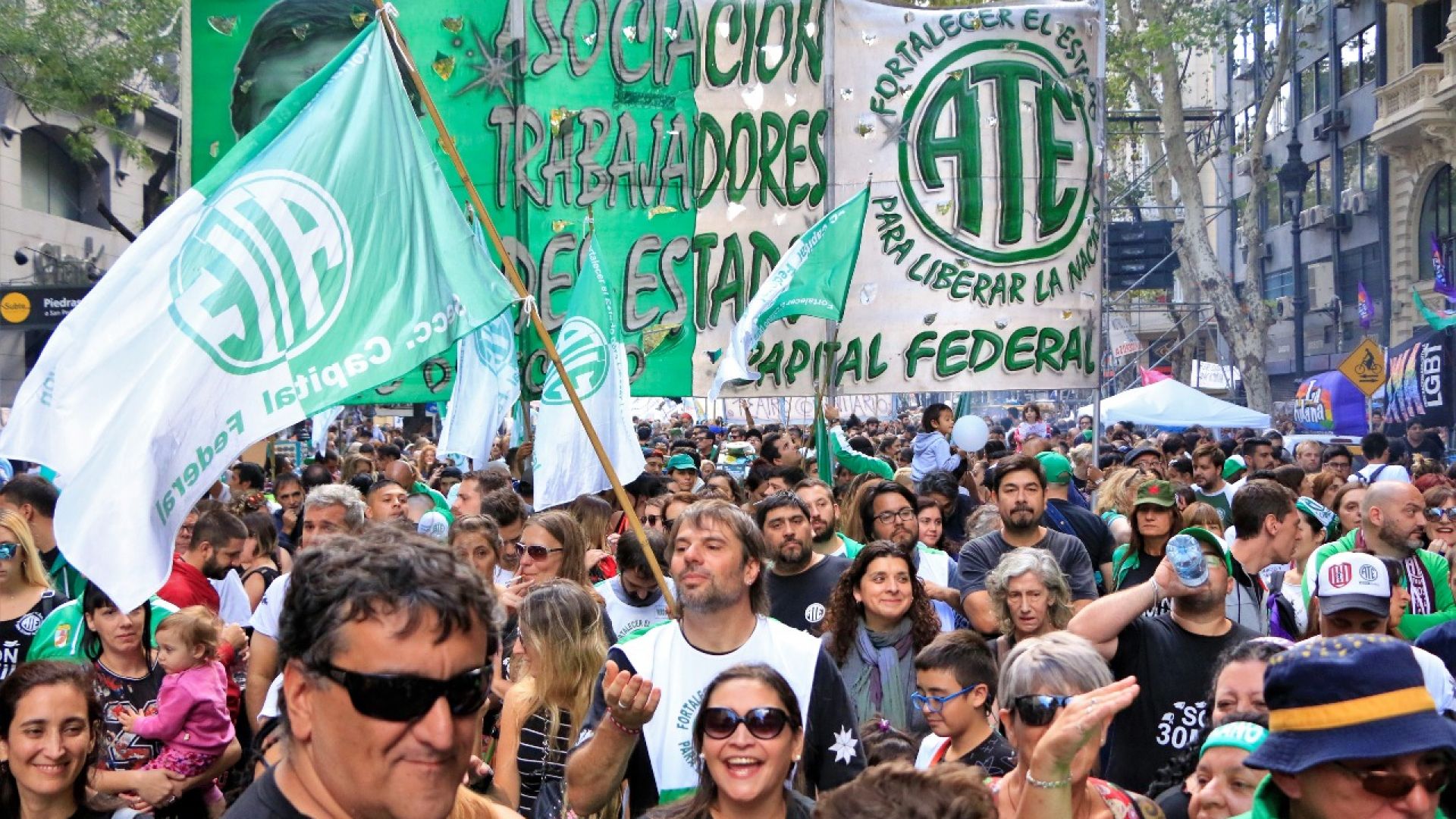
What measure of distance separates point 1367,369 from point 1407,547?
15123mm

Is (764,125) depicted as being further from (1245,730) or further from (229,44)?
(1245,730)

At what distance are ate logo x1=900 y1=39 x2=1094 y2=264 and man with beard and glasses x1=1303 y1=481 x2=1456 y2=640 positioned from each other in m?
6.41

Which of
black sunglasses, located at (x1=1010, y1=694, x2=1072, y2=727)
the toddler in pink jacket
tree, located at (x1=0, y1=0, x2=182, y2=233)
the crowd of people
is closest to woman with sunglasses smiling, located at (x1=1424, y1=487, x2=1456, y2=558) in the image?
the crowd of people

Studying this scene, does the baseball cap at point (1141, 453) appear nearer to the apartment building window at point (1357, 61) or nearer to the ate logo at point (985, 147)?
the ate logo at point (985, 147)

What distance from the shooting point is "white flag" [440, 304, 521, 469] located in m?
10.1

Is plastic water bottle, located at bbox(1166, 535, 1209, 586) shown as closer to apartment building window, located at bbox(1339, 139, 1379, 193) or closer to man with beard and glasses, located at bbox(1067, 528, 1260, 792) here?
man with beard and glasses, located at bbox(1067, 528, 1260, 792)

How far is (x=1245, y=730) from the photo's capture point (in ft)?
11.7

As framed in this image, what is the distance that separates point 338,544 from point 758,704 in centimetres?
171

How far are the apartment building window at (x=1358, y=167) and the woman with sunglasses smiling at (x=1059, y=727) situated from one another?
3754 cm

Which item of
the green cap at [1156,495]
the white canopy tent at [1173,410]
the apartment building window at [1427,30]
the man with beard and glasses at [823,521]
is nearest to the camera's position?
the green cap at [1156,495]

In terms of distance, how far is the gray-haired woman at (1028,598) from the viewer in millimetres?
5758

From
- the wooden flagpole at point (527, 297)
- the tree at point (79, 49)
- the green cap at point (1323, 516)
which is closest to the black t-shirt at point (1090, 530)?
the green cap at point (1323, 516)

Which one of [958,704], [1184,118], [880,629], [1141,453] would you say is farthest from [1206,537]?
[1184,118]

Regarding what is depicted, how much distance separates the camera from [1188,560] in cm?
470
